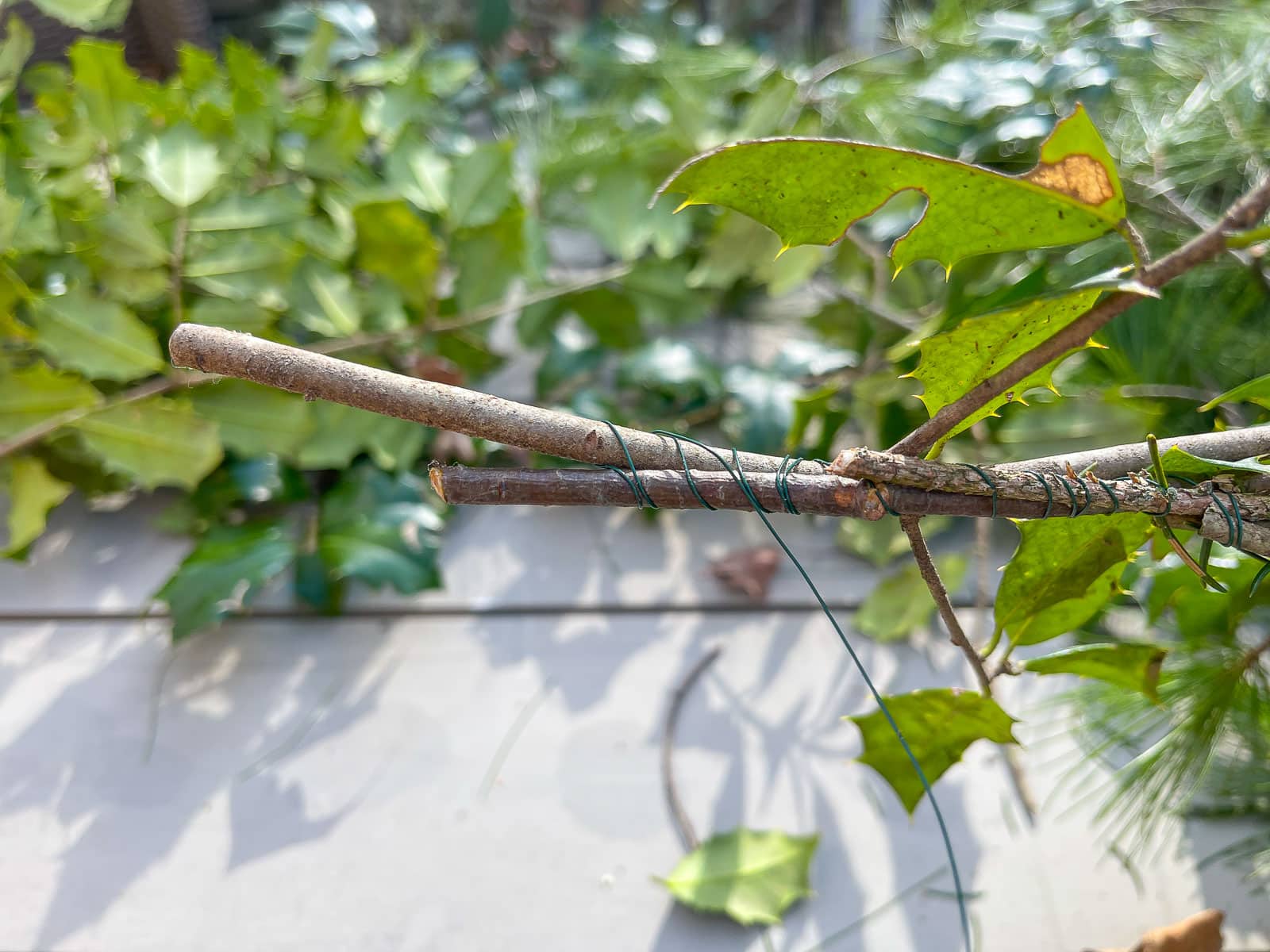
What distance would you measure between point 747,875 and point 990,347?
0.41 meters

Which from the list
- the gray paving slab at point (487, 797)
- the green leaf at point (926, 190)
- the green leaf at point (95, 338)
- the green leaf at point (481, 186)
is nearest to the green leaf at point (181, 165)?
the green leaf at point (95, 338)

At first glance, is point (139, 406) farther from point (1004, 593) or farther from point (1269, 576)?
point (1269, 576)

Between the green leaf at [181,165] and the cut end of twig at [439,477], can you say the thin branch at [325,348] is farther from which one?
the cut end of twig at [439,477]

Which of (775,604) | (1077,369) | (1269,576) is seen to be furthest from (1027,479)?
(1077,369)

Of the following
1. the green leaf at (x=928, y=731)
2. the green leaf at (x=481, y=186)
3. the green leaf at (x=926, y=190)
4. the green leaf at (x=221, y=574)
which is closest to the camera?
the green leaf at (x=926, y=190)

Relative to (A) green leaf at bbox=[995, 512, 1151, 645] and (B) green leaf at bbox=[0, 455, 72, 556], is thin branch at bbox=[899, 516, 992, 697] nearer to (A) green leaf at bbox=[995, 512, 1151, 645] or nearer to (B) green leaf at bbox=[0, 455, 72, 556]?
(A) green leaf at bbox=[995, 512, 1151, 645]

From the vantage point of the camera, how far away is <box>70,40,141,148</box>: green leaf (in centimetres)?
85

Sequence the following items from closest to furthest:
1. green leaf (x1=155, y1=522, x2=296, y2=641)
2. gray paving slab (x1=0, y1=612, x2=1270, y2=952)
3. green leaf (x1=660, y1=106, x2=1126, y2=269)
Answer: green leaf (x1=660, y1=106, x2=1126, y2=269) → gray paving slab (x1=0, y1=612, x2=1270, y2=952) → green leaf (x1=155, y1=522, x2=296, y2=641)

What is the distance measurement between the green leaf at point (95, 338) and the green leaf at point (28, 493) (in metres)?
0.10

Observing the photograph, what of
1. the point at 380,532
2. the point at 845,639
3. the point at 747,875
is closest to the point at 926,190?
the point at 845,639

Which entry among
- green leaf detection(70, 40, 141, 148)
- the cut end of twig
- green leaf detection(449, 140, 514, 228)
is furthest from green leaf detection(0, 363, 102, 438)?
the cut end of twig

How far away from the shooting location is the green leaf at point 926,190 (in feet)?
1.09

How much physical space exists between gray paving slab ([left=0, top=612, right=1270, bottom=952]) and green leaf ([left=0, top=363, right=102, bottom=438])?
0.18 m

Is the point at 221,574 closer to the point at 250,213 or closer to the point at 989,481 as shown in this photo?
the point at 250,213
